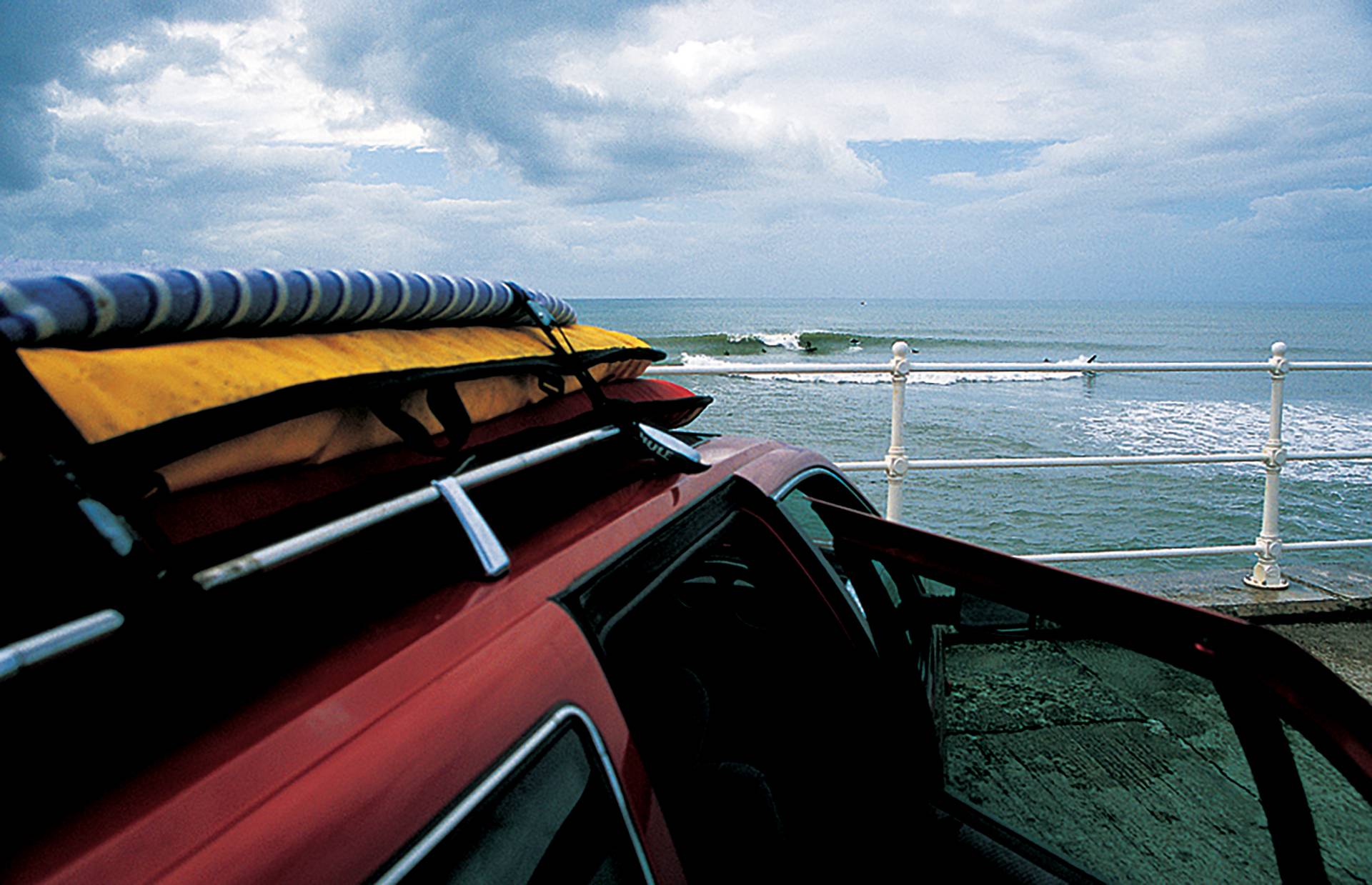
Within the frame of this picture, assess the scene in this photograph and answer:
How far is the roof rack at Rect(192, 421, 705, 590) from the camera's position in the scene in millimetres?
694

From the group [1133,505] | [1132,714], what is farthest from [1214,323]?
[1132,714]

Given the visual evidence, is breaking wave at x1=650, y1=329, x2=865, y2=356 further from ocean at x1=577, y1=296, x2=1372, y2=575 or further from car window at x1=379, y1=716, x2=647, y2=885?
car window at x1=379, y1=716, x2=647, y2=885

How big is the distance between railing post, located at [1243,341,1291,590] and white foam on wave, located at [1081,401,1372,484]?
25.0 ft

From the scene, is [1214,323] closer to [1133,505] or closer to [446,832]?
[1133,505]

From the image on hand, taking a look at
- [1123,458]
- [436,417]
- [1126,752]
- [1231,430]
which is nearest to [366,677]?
[436,417]

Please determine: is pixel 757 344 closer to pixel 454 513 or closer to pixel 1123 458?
pixel 1123 458

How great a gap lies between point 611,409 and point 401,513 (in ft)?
1.91

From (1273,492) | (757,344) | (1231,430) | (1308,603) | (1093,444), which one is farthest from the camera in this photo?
(757,344)

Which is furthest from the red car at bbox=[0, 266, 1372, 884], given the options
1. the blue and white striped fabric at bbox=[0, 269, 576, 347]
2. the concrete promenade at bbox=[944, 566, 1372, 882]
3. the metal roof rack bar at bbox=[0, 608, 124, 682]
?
the concrete promenade at bbox=[944, 566, 1372, 882]

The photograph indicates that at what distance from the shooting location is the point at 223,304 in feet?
3.03

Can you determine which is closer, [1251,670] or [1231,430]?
[1251,670]

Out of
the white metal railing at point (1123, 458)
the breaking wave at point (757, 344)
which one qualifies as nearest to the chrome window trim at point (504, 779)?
the white metal railing at point (1123, 458)

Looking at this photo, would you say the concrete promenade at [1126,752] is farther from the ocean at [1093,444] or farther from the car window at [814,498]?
the ocean at [1093,444]

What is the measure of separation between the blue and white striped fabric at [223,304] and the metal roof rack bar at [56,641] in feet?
0.81
